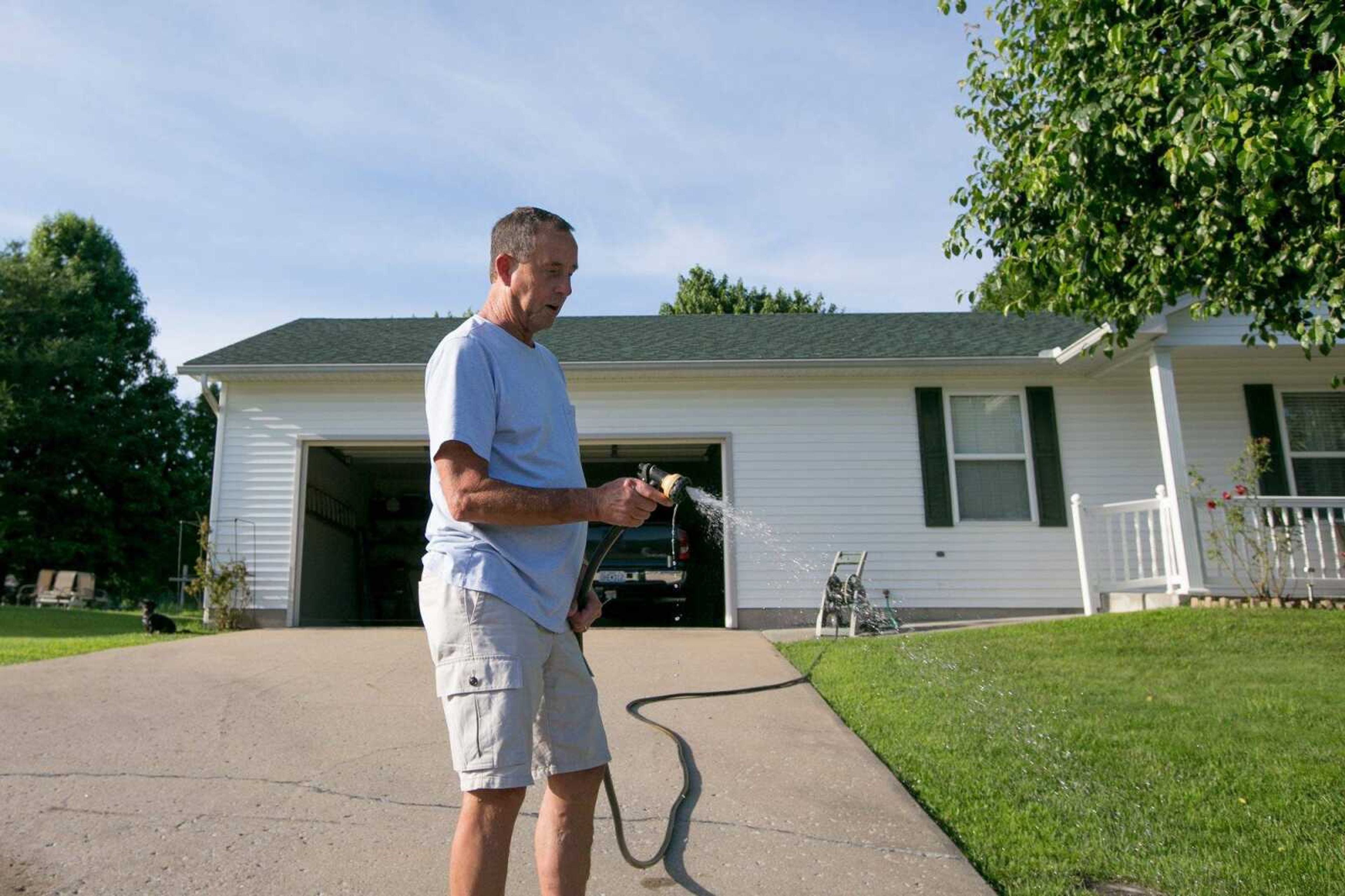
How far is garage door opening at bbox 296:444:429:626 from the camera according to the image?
39.5ft

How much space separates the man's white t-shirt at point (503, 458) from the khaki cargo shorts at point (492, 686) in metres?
0.04

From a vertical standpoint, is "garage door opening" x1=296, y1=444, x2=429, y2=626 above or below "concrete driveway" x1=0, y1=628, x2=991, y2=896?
above

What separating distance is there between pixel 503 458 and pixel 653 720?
3338 mm

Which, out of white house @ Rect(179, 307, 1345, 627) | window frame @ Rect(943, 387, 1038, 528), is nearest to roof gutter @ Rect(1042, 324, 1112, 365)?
white house @ Rect(179, 307, 1345, 627)

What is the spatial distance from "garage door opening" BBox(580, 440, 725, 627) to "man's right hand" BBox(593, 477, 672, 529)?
21.7ft

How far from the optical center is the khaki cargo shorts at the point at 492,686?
1940 millimetres

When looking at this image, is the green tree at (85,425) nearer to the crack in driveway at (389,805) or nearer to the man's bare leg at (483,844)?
the crack in driveway at (389,805)

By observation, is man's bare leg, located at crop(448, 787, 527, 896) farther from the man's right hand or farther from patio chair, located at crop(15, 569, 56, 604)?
patio chair, located at crop(15, 569, 56, 604)

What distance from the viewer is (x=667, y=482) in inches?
82.6

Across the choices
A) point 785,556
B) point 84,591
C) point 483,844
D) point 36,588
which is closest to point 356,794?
point 483,844

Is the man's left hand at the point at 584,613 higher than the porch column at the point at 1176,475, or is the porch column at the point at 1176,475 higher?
the porch column at the point at 1176,475

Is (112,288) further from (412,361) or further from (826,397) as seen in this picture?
(826,397)

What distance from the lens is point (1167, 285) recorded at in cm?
594

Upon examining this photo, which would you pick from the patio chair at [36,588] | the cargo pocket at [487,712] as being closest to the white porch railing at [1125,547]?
the cargo pocket at [487,712]
